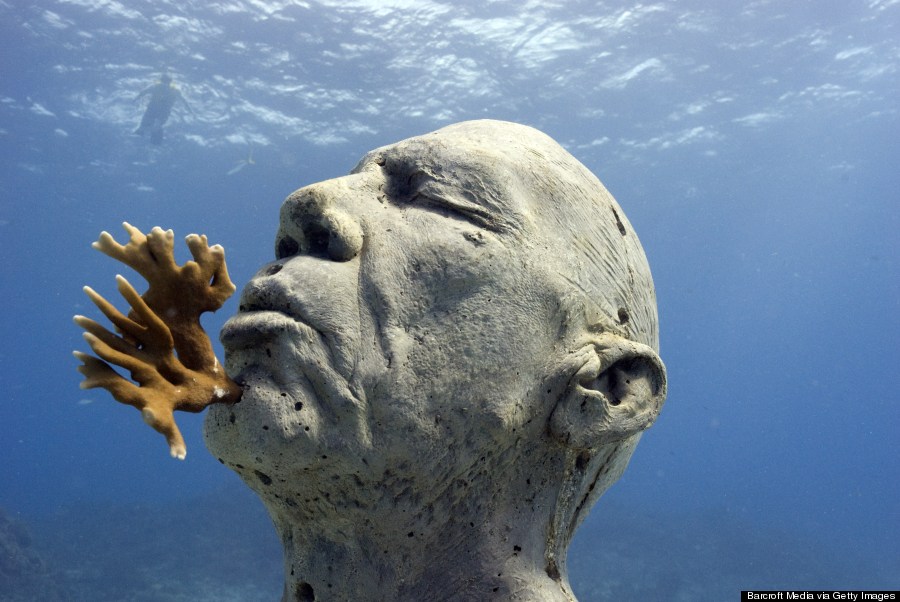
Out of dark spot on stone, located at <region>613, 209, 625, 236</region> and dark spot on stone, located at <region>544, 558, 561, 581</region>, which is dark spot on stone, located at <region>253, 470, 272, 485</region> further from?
dark spot on stone, located at <region>613, 209, 625, 236</region>

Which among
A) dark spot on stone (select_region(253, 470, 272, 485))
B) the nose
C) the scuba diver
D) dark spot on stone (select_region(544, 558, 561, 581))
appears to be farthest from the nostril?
the scuba diver

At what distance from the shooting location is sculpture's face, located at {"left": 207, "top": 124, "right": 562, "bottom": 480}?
1885 mm

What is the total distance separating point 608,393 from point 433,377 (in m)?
0.69

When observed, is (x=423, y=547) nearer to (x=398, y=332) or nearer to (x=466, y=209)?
(x=398, y=332)

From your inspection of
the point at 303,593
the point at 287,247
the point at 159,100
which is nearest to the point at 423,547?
the point at 303,593

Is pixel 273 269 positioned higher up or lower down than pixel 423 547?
higher up

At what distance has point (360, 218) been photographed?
2.19 metres

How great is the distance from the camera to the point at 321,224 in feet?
6.94

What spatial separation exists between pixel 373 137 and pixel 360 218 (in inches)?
1250

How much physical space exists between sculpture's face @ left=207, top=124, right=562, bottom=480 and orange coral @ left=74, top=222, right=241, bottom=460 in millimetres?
112

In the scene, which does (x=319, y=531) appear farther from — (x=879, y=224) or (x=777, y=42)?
(x=879, y=224)

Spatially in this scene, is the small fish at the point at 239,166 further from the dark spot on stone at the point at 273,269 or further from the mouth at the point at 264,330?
the mouth at the point at 264,330

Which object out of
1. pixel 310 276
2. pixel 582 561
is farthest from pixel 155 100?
pixel 310 276

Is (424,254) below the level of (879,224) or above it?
below
